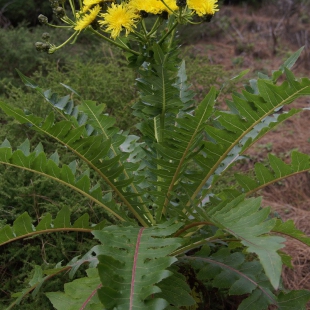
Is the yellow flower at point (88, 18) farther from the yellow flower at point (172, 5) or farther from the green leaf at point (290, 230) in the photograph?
the green leaf at point (290, 230)

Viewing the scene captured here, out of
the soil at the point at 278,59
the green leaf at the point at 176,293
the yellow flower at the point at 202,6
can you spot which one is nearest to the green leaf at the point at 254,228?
the green leaf at the point at 176,293

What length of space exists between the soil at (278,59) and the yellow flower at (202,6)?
118cm

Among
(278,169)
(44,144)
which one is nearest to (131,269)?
(278,169)

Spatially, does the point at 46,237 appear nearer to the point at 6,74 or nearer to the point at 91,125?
the point at 91,125

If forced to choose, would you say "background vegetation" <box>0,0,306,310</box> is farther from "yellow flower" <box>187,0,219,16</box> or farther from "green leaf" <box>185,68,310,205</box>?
"yellow flower" <box>187,0,219,16</box>

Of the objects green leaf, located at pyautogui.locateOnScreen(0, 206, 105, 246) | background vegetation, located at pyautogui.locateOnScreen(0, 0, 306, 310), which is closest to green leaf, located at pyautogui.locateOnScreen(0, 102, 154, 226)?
green leaf, located at pyautogui.locateOnScreen(0, 206, 105, 246)

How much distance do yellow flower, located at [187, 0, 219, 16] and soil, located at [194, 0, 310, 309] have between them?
1179 mm

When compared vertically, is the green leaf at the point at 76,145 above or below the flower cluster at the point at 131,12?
below

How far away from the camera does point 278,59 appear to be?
634 centimetres

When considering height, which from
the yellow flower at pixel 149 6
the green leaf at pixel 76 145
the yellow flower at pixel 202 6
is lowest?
the green leaf at pixel 76 145

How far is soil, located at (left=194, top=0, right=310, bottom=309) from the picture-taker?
9.50 feet

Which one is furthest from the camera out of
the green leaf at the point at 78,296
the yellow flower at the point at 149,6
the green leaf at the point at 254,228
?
the yellow flower at the point at 149,6

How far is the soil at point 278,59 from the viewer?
9.50ft

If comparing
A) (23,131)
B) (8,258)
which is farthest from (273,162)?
(23,131)
